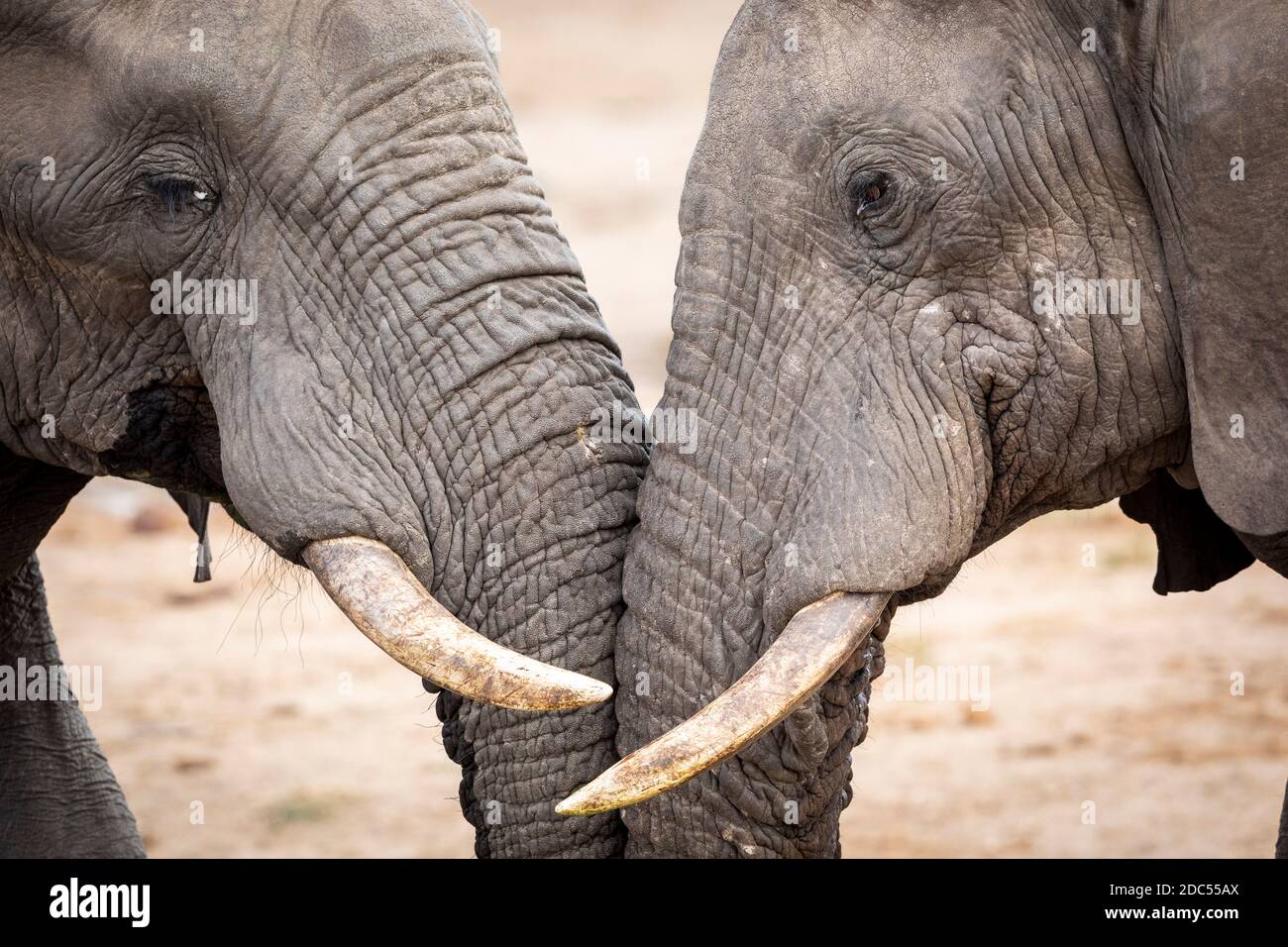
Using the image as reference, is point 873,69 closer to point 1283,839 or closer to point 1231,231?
point 1231,231

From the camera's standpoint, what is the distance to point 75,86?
146 inches

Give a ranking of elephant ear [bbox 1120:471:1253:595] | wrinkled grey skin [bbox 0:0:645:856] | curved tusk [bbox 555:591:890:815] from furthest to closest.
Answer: elephant ear [bbox 1120:471:1253:595], wrinkled grey skin [bbox 0:0:645:856], curved tusk [bbox 555:591:890:815]

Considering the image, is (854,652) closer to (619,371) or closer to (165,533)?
(619,371)

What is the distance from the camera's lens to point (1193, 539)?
4176 mm

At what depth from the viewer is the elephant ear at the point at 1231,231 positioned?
10.7ft

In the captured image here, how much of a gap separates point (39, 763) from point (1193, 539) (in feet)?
9.65

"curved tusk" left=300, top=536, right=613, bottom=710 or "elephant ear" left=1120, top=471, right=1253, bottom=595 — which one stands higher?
"elephant ear" left=1120, top=471, right=1253, bottom=595

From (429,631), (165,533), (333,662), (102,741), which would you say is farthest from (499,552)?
(165,533)

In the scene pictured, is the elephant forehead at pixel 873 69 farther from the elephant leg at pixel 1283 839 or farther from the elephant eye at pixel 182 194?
the elephant leg at pixel 1283 839

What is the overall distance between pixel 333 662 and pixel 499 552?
5987 mm

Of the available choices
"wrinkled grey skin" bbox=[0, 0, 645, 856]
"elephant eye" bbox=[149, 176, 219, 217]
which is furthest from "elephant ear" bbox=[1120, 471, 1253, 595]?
"elephant eye" bbox=[149, 176, 219, 217]

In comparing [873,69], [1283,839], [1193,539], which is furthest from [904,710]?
[873,69]

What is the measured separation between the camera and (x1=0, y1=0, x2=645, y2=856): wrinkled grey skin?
11.8ft

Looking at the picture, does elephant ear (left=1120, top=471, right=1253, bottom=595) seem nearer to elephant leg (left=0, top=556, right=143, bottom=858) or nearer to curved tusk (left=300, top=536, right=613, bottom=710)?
curved tusk (left=300, top=536, right=613, bottom=710)
